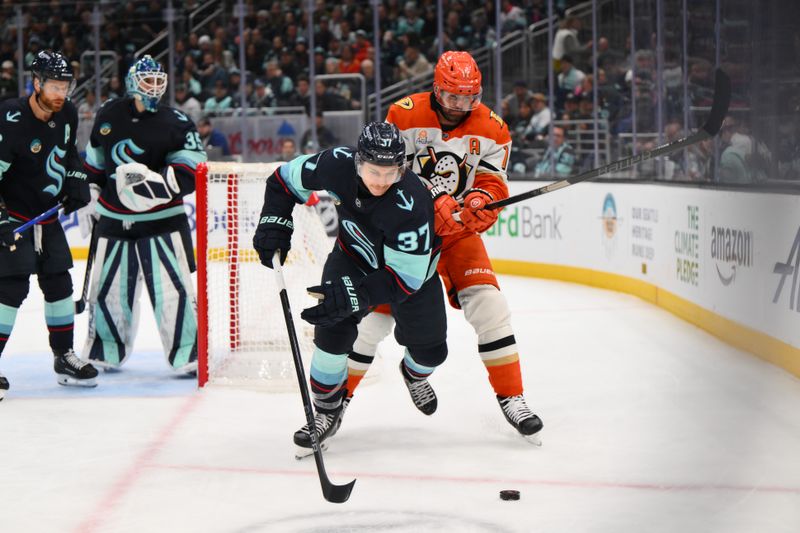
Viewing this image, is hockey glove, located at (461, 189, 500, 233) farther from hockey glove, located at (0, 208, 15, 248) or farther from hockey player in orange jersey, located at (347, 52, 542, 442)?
hockey glove, located at (0, 208, 15, 248)

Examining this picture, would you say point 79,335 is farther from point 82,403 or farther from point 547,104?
point 547,104

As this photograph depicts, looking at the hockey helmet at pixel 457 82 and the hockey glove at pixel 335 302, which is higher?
the hockey helmet at pixel 457 82

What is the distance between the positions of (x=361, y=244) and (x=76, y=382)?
1658mm

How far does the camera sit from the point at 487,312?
10.8 feet

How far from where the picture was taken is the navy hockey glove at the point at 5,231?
3.67m

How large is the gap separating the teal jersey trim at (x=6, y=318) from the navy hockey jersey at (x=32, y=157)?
0.32m

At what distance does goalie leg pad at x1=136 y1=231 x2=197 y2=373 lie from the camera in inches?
164

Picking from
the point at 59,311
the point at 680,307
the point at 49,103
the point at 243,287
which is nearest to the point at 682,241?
the point at 680,307

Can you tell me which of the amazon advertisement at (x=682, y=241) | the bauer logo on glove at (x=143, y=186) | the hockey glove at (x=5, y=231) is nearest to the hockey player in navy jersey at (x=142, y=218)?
the bauer logo on glove at (x=143, y=186)

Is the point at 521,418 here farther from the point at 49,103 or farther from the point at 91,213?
the point at 91,213

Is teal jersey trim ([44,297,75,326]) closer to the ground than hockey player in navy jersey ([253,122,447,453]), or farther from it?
closer to the ground

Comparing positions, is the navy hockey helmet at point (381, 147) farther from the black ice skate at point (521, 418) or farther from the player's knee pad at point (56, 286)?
the player's knee pad at point (56, 286)

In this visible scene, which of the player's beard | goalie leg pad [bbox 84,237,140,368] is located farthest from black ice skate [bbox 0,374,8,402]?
the player's beard

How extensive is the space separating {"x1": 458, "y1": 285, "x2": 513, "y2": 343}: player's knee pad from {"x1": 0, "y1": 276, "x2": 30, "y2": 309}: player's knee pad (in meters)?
1.64
